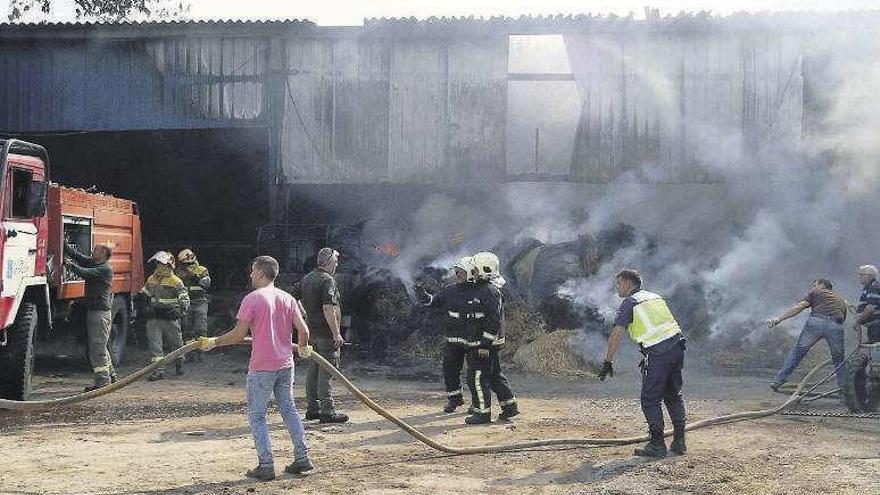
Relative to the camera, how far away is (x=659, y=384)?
25.6 feet

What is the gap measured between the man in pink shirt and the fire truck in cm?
366

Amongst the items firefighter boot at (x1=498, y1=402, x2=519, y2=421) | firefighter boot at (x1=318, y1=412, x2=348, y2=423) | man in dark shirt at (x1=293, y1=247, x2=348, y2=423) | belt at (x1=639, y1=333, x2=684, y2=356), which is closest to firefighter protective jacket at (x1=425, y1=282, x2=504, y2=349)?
firefighter boot at (x1=498, y1=402, x2=519, y2=421)

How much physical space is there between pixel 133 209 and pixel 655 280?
29.9 ft

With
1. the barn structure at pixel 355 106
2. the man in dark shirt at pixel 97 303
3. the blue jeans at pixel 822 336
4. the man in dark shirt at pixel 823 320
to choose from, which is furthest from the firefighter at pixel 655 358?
the barn structure at pixel 355 106

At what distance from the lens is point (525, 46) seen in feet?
58.7

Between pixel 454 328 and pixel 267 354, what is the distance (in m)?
3.29

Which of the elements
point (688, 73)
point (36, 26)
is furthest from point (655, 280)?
point (36, 26)

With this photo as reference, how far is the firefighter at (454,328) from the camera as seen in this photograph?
9789 mm

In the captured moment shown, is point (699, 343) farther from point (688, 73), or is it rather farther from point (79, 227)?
point (79, 227)

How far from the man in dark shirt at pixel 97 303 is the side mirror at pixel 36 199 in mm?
1372

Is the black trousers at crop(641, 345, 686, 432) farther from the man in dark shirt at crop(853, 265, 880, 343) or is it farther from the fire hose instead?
the man in dark shirt at crop(853, 265, 880, 343)

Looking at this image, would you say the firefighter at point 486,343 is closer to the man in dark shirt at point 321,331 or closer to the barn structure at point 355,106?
the man in dark shirt at point 321,331

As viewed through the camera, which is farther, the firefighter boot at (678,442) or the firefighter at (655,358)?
the firefighter boot at (678,442)

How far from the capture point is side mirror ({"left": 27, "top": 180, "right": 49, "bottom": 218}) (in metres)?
9.72
